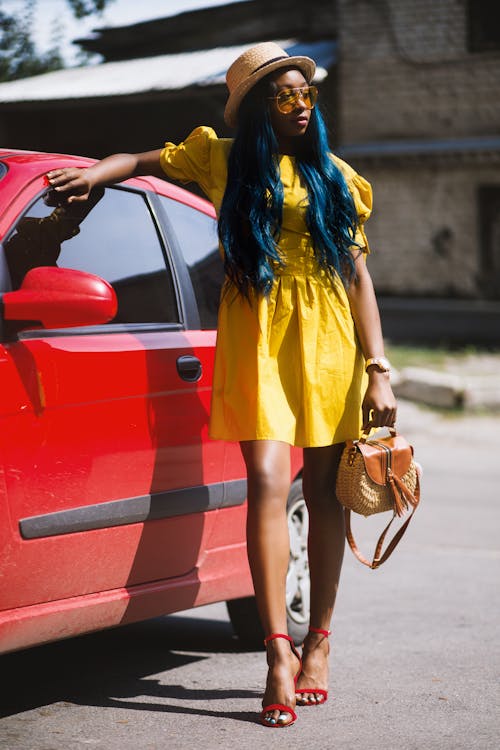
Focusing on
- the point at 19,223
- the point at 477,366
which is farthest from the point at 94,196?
the point at 477,366

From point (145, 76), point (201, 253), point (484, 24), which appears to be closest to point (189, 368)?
point (201, 253)

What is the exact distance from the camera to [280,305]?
4.00 meters

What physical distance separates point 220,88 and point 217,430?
44.4ft

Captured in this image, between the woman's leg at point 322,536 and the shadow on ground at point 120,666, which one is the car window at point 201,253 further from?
the shadow on ground at point 120,666

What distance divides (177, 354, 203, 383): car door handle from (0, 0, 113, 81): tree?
22.7 metres

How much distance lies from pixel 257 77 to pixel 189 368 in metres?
0.96

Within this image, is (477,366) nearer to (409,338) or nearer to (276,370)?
(409,338)

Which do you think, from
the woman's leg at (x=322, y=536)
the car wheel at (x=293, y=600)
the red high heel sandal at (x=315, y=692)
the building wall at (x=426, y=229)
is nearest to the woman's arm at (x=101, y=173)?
the woman's leg at (x=322, y=536)

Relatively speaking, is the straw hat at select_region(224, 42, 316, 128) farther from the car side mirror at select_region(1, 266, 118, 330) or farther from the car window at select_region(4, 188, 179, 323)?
the car side mirror at select_region(1, 266, 118, 330)

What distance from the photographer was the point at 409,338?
19062mm

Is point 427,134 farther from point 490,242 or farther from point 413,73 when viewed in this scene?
point 490,242

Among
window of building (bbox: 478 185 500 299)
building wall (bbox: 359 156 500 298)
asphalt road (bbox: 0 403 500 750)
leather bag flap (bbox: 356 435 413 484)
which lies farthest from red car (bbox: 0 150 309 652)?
building wall (bbox: 359 156 500 298)

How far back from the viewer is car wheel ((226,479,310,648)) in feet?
15.9

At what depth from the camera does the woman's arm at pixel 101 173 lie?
12.9 ft
